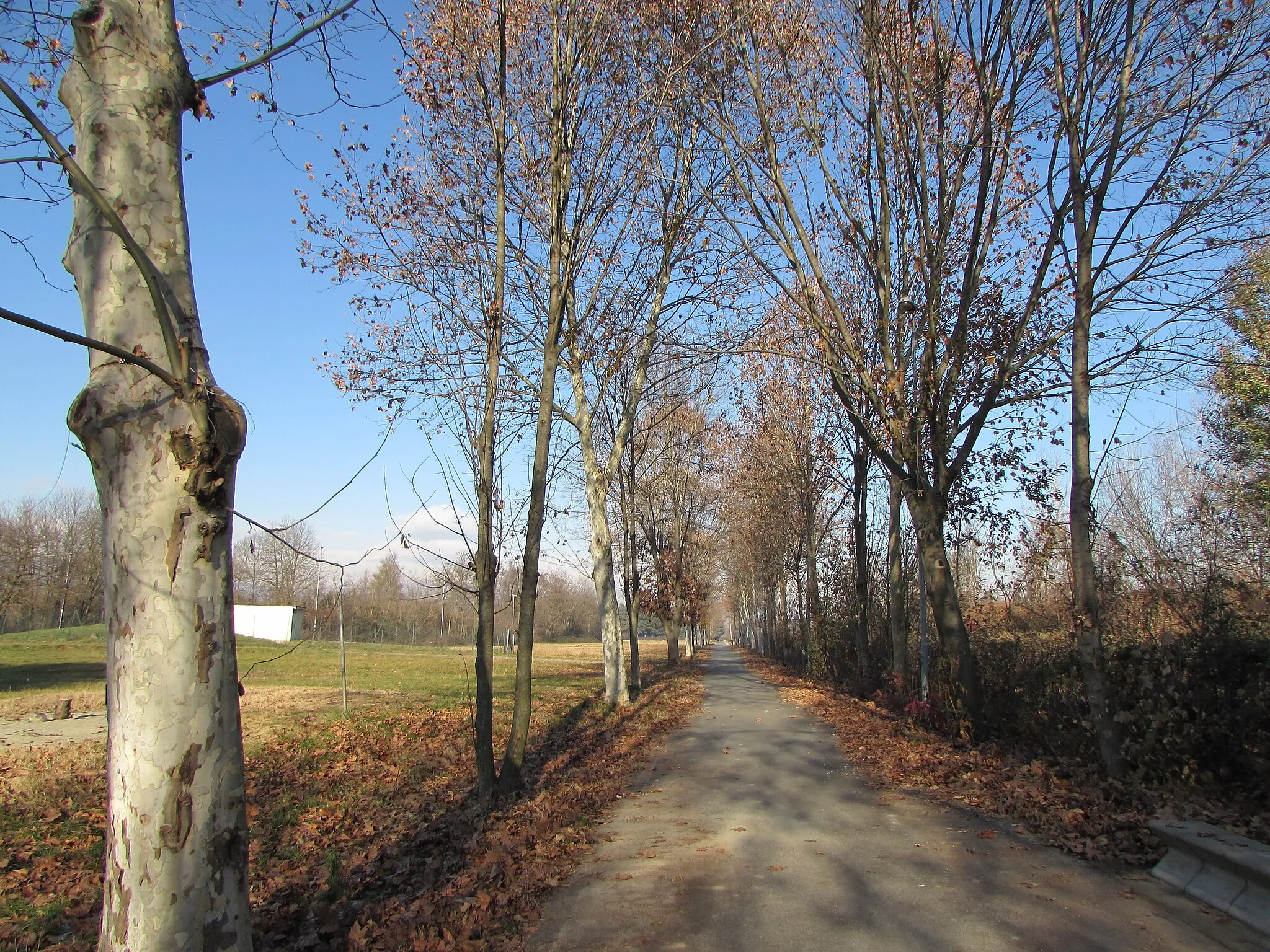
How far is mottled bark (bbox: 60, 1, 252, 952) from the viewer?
2.85 metres

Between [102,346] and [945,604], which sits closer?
[102,346]

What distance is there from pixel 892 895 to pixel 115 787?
4.27m

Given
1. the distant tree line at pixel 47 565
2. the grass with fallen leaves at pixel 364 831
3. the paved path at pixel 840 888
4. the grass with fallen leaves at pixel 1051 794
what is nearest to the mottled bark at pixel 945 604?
the grass with fallen leaves at pixel 1051 794

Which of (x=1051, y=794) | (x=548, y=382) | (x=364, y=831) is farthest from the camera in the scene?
(x=548, y=382)

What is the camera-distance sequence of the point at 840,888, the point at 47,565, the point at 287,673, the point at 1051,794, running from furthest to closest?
the point at 47,565, the point at 287,673, the point at 1051,794, the point at 840,888

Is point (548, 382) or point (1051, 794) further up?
point (548, 382)

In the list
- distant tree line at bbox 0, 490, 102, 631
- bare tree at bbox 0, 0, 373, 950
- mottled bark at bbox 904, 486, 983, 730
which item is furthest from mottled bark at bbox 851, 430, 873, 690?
distant tree line at bbox 0, 490, 102, 631

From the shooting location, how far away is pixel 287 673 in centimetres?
2950

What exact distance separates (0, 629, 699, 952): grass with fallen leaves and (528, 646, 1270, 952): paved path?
1.60ft

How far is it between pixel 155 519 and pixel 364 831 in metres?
6.09

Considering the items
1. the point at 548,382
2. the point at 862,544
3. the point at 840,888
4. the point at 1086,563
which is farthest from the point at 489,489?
the point at 862,544

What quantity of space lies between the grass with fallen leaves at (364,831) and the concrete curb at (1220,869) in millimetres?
3966

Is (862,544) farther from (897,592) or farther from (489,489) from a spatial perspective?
(489,489)

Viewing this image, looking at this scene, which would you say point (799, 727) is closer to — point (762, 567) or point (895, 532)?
point (895, 532)
